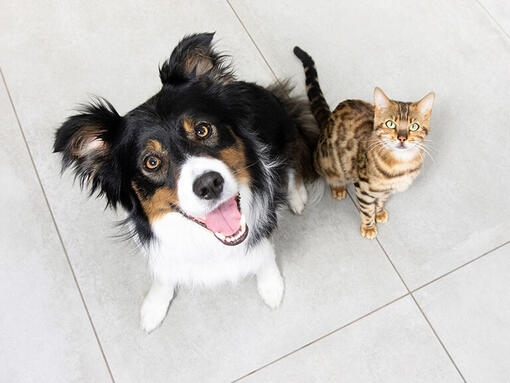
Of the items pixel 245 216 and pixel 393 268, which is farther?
pixel 393 268

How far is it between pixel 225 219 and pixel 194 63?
0.61 meters

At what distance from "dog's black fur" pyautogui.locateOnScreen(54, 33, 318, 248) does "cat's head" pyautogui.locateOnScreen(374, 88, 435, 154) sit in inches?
19.0

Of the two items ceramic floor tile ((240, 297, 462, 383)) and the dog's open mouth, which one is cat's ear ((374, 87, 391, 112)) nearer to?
the dog's open mouth

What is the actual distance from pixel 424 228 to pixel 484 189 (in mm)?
415

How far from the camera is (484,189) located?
2.70 metres

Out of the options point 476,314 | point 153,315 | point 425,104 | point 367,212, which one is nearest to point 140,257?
point 153,315

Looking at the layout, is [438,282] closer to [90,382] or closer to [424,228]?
[424,228]

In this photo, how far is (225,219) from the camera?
1.84m

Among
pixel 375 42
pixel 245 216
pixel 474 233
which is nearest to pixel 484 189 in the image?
pixel 474 233

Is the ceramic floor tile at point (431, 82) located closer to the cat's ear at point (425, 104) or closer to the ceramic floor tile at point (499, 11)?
the ceramic floor tile at point (499, 11)

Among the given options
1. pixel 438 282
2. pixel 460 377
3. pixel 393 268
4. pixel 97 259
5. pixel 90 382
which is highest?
pixel 97 259

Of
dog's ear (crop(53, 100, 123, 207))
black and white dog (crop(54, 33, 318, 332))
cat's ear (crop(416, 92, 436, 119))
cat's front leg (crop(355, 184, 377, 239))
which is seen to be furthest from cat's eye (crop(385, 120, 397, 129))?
dog's ear (crop(53, 100, 123, 207))

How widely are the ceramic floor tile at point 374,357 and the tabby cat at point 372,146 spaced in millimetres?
475

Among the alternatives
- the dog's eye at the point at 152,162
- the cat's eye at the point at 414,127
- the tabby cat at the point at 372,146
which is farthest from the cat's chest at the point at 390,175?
the dog's eye at the point at 152,162
